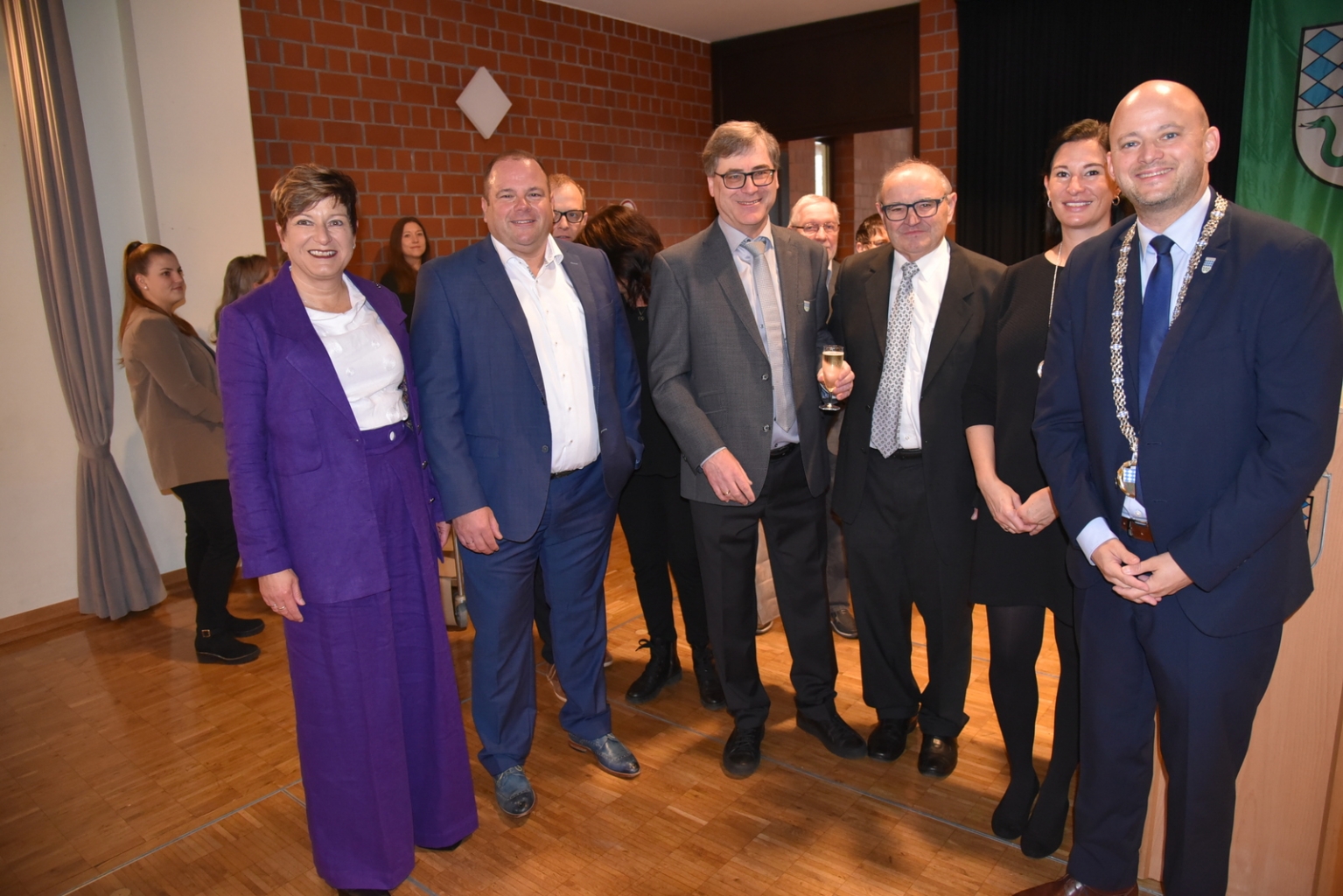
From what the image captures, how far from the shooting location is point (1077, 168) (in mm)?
2188

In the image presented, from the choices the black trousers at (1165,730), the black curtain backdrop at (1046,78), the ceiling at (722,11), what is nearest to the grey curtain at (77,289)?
the ceiling at (722,11)

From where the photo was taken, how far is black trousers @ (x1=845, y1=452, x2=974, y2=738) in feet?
8.50

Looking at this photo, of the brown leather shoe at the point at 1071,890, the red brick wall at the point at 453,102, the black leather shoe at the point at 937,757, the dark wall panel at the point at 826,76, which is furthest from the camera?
the dark wall panel at the point at 826,76

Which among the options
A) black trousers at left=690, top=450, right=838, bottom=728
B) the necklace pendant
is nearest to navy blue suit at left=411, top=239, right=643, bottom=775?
black trousers at left=690, top=450, right=838, bottom=728

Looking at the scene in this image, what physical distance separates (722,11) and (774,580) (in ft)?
18.8

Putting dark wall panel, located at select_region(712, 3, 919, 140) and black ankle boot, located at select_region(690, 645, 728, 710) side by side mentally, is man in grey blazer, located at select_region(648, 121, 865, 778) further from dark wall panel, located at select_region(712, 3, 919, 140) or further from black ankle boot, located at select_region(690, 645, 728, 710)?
dark wall panel, located at select_region(712, 3, 919, 140)

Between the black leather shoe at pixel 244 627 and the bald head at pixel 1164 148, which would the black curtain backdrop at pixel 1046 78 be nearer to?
the bald head at pixel 1164 148

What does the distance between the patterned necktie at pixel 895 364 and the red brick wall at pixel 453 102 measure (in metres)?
3.82

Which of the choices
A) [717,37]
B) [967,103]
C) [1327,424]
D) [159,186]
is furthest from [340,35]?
[1327,424]

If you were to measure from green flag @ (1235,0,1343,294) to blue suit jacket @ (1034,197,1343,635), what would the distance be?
4.48 m

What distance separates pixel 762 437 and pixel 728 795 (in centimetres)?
108

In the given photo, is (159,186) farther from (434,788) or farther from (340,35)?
(434,788)

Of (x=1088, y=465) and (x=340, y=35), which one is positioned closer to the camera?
(x=1088, y=465)

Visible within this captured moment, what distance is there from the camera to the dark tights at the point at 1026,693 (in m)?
2.24
